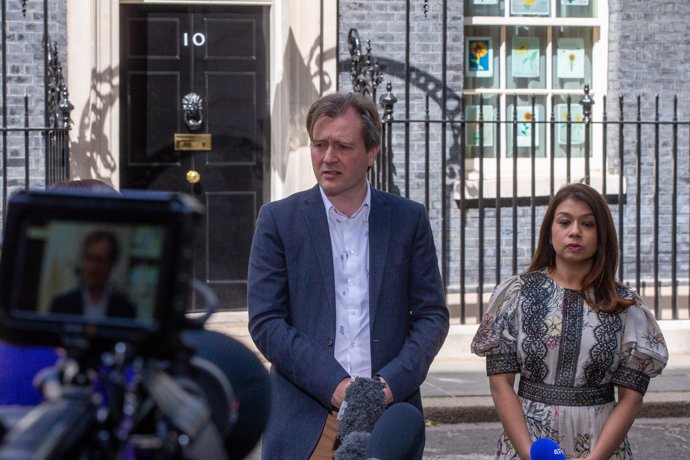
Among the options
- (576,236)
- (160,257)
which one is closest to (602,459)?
(576,236)

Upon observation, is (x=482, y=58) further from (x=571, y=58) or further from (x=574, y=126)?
(x=574, y=126)

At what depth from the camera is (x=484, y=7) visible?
10148 millimetres

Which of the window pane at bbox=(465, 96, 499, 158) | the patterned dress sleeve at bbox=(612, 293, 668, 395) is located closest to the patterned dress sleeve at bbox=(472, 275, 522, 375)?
the patterned dress sleeve at bbox=(612, 293, 668, 395)

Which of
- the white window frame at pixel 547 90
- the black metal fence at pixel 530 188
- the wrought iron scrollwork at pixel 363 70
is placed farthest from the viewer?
the white window frame at pixel 547 90

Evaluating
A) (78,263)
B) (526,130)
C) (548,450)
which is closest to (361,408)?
(548,450)

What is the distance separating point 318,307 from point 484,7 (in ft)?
23.3

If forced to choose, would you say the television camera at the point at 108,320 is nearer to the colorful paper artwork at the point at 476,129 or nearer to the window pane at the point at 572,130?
the colorful paper artwork at the point at 476,129

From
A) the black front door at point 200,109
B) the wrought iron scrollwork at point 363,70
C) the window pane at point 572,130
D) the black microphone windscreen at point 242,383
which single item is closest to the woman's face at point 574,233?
the black microphone windscreen at point 242,383

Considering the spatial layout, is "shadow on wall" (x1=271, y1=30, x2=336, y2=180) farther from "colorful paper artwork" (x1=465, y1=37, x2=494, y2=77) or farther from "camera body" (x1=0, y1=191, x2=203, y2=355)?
"camera body" (x1=0, y1=191, x2=203, y2=355)

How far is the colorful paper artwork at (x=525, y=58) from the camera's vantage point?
10.2m

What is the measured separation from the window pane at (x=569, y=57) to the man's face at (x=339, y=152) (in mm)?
7094

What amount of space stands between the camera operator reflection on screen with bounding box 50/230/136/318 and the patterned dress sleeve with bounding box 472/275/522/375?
305 cm

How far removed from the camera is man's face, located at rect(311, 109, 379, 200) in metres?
3.38

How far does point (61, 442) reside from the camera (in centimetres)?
78
